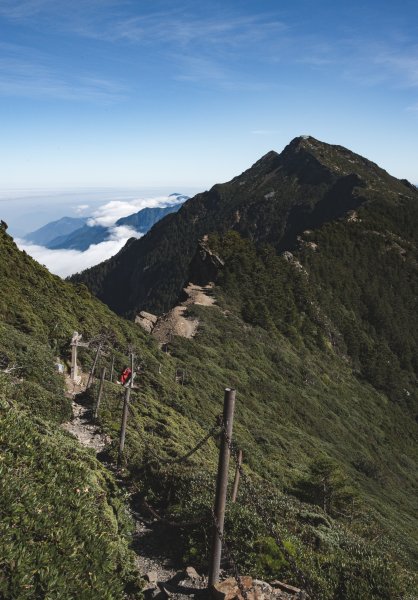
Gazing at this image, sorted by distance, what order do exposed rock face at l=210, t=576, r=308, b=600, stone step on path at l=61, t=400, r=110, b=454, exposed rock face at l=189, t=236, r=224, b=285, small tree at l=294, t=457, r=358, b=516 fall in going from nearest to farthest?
exposed rock face at l=210, t=576, r=308, b=600
stone step on path at l=61, t=400, r=110, b=454
small tree at l=294, t=457, r=358, b=516
exposed rock face at l=189, t=236, r=224, b=285

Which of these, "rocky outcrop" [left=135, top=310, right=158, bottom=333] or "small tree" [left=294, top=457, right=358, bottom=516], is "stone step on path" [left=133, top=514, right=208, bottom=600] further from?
"rocky outcrop" [left=135, top=310, right=158, bottom=333]

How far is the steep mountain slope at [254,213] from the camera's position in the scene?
141 metres

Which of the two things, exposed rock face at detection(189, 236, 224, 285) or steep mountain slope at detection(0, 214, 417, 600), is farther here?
exposed rock face at detection(189, 236, 224, 285)

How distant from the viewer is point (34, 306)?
30.5 m

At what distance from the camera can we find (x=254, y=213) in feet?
515

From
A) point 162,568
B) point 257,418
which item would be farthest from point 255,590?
point 257,418

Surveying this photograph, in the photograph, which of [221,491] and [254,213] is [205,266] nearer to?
[221,491]

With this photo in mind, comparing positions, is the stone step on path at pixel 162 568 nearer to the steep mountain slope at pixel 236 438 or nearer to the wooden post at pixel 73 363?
the steep mountain slope at pixel 236 438

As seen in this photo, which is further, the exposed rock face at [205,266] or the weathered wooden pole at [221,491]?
the exposed rock face at [205,266]

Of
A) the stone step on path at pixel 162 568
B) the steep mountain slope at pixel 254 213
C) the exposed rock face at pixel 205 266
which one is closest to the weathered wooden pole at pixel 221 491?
the stone step on path at pixel 162 568

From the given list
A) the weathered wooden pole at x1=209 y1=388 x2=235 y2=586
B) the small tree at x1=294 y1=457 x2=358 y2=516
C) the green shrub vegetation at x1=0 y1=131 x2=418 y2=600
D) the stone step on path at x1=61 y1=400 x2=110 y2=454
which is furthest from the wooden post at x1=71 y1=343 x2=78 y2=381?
the weathered wooden pole at x1=209 y1=388 x2=235 y2=586

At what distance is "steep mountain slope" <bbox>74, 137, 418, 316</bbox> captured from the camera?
14094cm

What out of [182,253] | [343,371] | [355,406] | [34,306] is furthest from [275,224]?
[34,306]

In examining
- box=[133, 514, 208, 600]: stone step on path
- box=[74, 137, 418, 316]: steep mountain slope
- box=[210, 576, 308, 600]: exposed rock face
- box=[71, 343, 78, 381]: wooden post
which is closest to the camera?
box=[210, 576, 308, 600]: exposed rock face
